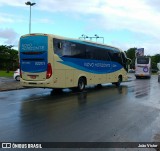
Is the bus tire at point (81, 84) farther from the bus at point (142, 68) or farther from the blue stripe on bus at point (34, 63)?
the bus at point (142, 68)

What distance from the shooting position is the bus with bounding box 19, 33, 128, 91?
18.8m

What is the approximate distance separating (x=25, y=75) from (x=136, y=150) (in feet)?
42.0

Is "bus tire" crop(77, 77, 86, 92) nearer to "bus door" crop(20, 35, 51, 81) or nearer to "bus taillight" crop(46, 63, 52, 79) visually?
"bus taillight" crop(46, 63, 52, 79)

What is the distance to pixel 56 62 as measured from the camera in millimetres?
19156

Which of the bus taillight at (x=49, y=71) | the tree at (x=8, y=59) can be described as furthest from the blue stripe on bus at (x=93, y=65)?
the tree at (x=8, y=59)

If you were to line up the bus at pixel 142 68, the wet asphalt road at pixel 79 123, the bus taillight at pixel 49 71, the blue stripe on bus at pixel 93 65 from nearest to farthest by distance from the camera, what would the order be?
the wet asphalt road at pixel 79 123 → the bus taillight at pixel 49 71 → the blue stripe on bus at pixel 93 65 → the bus at pixel 142 68

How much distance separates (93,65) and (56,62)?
17.0 feet

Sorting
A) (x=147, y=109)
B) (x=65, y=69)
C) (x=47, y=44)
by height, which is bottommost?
(x=147, y=109)

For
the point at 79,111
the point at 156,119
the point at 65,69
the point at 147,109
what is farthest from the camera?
the point at 65,69

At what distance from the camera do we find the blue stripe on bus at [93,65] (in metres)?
20.8

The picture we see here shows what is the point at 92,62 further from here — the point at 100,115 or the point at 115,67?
the point at 100,115

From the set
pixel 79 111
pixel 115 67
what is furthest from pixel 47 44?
pixel 115 67

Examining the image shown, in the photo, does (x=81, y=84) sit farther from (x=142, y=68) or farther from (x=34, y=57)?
(x=142, y=68)

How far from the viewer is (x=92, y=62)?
77.9ft
